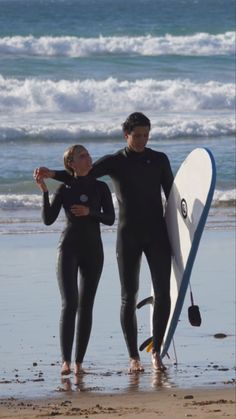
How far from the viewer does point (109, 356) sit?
8.21 metres

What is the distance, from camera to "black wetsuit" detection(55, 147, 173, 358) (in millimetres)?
8023

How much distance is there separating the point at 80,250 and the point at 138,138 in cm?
74

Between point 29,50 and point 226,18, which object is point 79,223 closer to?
point 29,50

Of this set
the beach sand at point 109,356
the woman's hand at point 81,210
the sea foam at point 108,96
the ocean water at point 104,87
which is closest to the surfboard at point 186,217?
the beach sand at point 109,356

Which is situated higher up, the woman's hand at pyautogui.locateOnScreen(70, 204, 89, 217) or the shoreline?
the woman's hand at pyautogui.locateOnScreen(70, 204, 89, 217)

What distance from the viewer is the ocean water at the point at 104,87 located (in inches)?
718

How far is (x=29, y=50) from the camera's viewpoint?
33.3m

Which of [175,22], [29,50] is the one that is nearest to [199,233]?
[29,50]

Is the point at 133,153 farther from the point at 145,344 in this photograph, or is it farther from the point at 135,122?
the point at 145,344

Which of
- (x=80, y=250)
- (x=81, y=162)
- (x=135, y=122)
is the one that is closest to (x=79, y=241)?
(x=80, y=250)

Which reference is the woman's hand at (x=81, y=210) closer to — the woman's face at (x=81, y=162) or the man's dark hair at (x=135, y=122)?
the woman's face at (x=81, y=162)

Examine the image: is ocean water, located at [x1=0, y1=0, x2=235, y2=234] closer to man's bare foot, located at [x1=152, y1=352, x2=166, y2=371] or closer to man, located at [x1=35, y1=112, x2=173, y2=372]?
man, located at [x1=35, y1=112, x2=173, y2=372]

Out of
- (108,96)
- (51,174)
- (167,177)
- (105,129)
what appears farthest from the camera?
(108,96)

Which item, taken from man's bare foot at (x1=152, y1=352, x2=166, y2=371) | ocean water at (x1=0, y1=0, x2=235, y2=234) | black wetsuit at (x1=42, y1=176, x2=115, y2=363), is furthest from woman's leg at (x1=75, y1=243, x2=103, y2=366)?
ocean water at (x1=0, y1=0, x2=235, y2=234)
